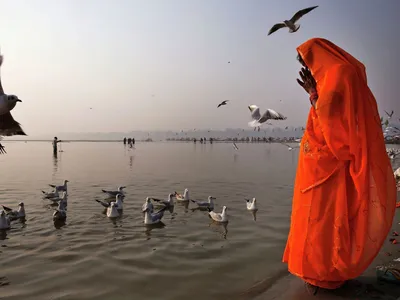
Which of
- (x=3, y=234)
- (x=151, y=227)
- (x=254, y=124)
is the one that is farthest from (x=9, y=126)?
(x=254, y=124)

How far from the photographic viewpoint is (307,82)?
433 centimetres

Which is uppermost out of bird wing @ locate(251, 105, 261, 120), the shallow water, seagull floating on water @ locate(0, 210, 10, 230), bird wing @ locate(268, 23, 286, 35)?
bird wing @ locate(268, 23, 286, 35)

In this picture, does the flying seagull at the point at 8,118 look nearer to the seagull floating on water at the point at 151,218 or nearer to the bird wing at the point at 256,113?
the seagull floating on water at the point at 151,218

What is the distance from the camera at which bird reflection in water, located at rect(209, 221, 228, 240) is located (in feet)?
26.1

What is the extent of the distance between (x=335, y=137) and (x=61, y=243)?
5.78 m

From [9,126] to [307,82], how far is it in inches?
157

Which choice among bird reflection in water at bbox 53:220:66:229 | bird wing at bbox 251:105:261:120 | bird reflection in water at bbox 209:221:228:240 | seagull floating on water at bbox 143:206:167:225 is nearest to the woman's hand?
bird reflection in water at bbox 209:221:228:240

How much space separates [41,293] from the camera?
4973 mm

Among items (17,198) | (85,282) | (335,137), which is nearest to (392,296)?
(335,137)

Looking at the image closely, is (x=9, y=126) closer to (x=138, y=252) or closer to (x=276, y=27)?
(x=138, y=252)

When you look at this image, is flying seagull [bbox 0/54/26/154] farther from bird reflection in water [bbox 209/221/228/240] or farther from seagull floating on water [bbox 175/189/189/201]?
seagull floating on water [bbox 175/189/189/201]

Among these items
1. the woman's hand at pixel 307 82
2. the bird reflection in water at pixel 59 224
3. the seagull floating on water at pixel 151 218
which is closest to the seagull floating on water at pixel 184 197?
the seagull floating on water at pixel 151 218

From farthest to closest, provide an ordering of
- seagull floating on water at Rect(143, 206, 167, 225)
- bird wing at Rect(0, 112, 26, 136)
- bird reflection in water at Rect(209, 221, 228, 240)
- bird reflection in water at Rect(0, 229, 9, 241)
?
1. seagull floating on water at Rect(143, 206, 167, 225)
2. bird reflection in water at Rect(209, 221, 228, 240)
3. bird reflection in water at Rect(0, 229, 9, 241)
4. bird wing at Rect(0, 112, 26, 136)

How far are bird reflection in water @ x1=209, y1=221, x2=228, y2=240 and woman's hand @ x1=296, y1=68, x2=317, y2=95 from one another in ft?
14.0
